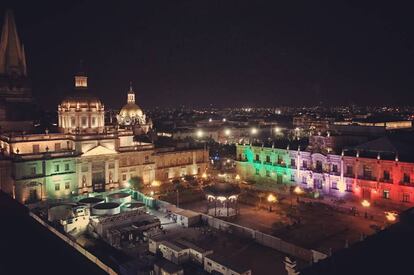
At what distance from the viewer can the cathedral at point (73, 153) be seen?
172 feet

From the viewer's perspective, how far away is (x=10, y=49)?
71.7 meters

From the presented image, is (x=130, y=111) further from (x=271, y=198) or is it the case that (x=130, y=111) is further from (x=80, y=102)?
(x=271, y=198)

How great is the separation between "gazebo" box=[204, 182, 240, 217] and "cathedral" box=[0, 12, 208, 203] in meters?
19.6

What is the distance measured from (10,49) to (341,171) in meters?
62.2

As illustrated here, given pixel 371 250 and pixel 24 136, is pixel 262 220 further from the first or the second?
pixel 24 136

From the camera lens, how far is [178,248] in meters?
32.8

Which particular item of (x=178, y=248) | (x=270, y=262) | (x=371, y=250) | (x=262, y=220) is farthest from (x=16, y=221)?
(x=262, y=220)

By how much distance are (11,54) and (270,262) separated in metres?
63.3

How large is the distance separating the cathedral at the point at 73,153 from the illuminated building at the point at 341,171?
13.3 m

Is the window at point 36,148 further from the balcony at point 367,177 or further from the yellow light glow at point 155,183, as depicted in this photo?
the balcony at point 367,177

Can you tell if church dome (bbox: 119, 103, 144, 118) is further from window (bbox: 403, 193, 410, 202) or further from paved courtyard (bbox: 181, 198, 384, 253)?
window (bbox: 403, 193, 410, 202)

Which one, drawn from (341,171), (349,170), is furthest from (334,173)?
(349,170)

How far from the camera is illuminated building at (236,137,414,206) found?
4770 centimetres

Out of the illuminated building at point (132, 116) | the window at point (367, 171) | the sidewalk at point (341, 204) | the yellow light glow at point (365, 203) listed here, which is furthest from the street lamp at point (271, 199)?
the illuminated building at point (132, 116)
